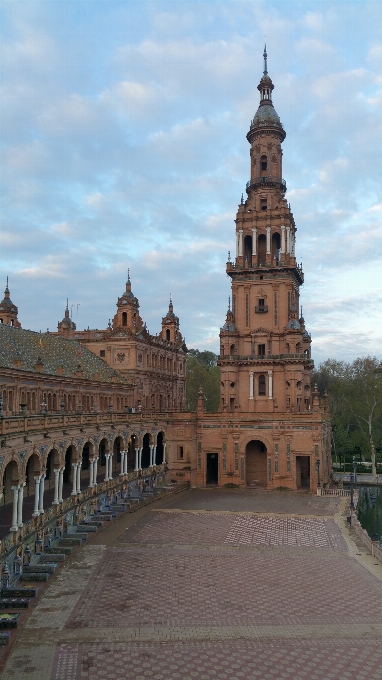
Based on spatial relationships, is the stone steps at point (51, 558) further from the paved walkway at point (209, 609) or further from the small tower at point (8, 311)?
the small tower at point (8, 311)

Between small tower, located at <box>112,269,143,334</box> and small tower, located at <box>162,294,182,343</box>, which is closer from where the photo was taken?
small tower, located at <box>112,269,143,334</box>

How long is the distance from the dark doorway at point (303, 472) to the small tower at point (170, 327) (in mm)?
29333

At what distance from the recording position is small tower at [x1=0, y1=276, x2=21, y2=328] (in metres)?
64.0

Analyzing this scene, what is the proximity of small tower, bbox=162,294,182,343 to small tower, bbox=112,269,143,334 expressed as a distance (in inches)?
571

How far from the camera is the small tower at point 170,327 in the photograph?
268 ft

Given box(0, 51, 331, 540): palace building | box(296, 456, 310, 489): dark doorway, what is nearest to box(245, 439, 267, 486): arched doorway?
box(0, 51, 331, 540): palace building

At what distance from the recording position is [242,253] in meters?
65.9

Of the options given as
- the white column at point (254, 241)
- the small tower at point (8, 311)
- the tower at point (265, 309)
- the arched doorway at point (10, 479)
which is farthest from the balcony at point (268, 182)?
the arched doorway at point (10, 479)

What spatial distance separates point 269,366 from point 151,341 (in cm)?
1675

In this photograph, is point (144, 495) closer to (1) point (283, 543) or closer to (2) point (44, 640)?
(1) point (283, 543)

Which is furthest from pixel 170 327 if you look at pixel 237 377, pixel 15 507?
pixel 15 507

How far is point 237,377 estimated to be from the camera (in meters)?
63.8

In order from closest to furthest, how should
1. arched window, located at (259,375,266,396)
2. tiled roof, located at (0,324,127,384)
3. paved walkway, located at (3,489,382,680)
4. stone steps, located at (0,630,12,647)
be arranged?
1. paved walkway, located at (3,489,382,680)
2. stone steps, located at (0,630,12,647)
3. tiled roof, located at (0,324,127,384)
4. arched window, located at (259,375,266,396)

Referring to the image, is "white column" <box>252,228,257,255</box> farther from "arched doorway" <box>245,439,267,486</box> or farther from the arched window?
"arched doorway" <box>245,439,267,486</box>
